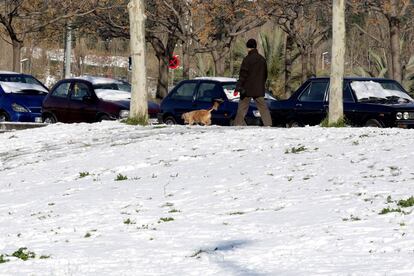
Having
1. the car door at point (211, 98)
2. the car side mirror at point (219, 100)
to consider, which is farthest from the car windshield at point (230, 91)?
the car side mirror at point (219, 100)

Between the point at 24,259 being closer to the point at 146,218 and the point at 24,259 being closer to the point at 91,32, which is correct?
the point at 146,218

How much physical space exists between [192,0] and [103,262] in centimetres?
3086

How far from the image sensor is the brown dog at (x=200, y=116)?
2250 cm

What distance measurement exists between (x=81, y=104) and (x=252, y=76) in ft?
22.0

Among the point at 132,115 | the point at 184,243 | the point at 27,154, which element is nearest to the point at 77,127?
the point at 132,115

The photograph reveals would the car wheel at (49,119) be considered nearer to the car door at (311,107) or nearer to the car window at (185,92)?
the car window at (185,92)

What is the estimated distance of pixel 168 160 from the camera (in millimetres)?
15602

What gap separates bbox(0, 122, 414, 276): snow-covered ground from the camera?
8469 mm

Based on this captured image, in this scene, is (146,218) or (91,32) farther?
(91,32)

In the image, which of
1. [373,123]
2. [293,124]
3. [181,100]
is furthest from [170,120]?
[373,123]

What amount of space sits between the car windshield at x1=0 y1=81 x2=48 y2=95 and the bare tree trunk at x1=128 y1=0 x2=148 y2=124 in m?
5.17

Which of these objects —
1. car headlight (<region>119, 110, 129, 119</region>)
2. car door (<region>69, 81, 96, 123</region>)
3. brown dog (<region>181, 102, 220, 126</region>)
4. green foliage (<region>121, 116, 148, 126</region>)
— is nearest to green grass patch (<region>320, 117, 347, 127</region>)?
brown dog (<region>181, 102, 220, 126</region>)

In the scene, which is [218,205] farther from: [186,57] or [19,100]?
[186,57]

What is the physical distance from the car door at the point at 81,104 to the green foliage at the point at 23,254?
16.5 metres
